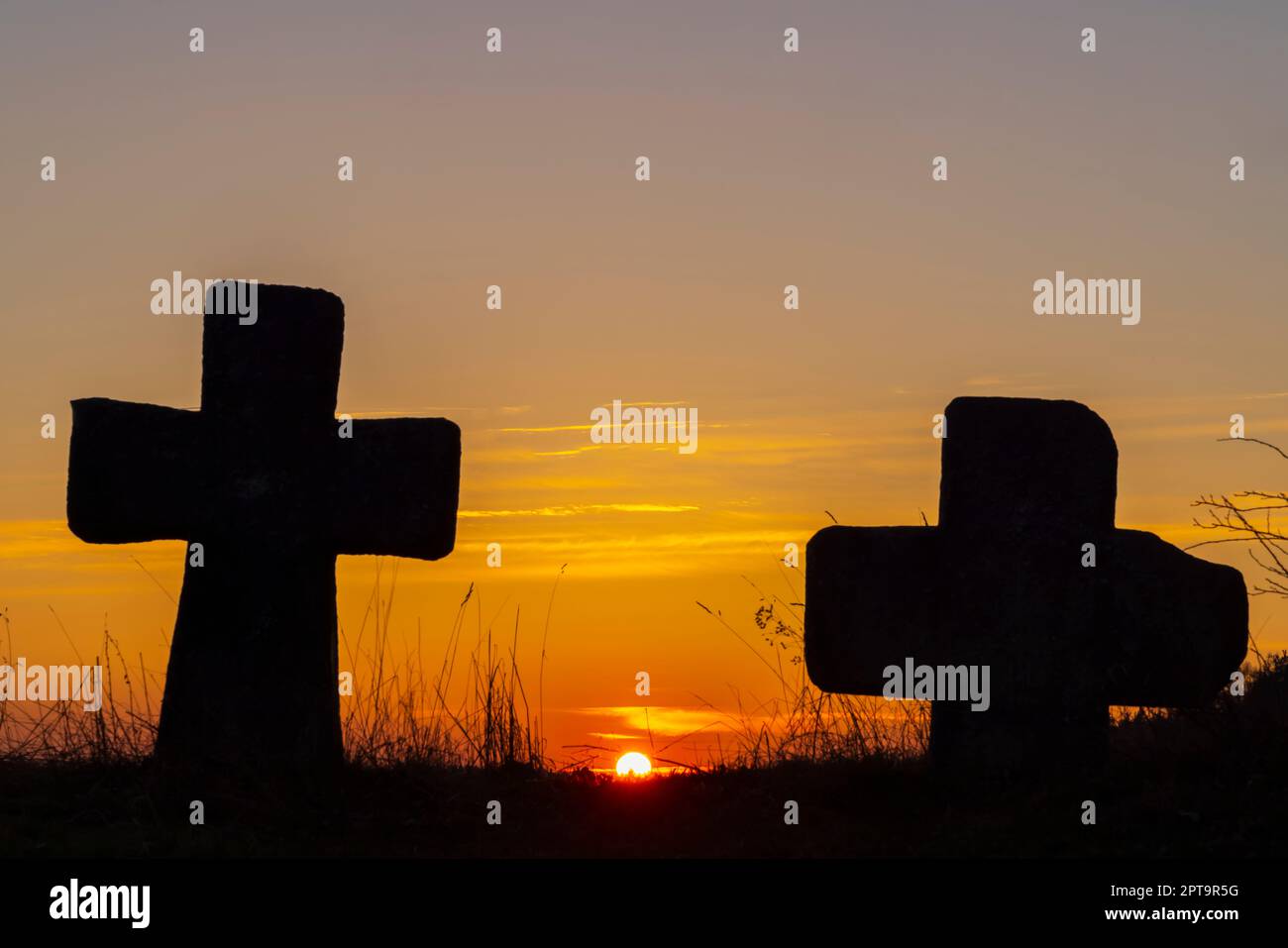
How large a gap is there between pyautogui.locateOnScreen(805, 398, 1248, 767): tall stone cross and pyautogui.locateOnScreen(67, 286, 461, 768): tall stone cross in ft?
8.03

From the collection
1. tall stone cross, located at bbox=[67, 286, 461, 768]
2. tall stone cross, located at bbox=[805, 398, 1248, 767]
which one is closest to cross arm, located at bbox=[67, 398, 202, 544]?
tall stone cross, located at bbox=[67, 286, 461, 768]

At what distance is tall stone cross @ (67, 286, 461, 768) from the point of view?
8.64 meters

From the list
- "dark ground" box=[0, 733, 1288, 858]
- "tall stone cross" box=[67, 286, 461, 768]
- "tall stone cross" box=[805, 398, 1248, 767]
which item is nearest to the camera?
"dark ground" box=[0, 733, 1288, 858]

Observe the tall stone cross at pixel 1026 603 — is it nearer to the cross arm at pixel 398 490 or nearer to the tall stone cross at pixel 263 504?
the cross arm at pixel 398 490

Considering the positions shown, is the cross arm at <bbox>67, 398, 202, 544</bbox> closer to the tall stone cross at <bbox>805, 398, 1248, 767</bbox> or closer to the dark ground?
the dark ground

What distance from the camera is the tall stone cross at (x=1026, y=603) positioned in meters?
8.45

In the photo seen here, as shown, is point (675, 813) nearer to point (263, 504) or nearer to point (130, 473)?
point (263, 504)

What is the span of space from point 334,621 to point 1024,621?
395 centimetres

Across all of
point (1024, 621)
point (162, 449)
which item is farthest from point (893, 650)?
point (162, 449)

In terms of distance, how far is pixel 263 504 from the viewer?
28.7 feet

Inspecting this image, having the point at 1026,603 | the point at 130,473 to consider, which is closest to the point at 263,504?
the point at 130,473

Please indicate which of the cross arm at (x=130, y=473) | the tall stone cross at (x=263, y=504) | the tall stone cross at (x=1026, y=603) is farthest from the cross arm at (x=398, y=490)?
the tall stone cross at (x=1026, y=603)

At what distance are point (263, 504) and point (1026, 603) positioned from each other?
4367 millimetres
